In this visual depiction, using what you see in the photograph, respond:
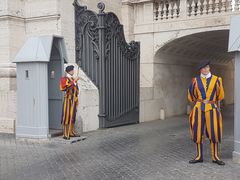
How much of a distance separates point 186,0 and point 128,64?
3.16 meters

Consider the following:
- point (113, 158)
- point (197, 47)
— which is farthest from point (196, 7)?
point (113, 158)

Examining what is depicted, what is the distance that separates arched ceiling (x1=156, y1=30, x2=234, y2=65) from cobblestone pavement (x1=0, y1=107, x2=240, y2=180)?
423cm

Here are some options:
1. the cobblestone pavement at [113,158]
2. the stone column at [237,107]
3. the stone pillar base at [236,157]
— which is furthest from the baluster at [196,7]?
the stone pillar base at [236,157]

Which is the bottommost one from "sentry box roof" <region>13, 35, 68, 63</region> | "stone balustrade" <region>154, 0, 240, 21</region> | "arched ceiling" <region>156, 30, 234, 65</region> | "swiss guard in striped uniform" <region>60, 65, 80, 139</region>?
"swiss guard in striped uniform" <region>60, 65, 80, 139</region>

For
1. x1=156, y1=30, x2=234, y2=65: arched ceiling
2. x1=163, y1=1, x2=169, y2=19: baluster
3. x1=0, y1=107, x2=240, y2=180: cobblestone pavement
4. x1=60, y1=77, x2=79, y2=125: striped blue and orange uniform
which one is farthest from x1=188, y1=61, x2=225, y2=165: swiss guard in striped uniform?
x1=163, y1=1, x2=169, y2=19: baluster

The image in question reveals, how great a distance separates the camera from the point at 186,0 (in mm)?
11352

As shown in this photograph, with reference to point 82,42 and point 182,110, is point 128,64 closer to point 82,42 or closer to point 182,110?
point 82,42

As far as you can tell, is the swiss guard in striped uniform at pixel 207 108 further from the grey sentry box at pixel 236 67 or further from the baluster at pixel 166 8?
the baluster at pixel 166 8

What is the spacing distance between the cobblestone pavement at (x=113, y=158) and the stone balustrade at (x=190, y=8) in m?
4.40

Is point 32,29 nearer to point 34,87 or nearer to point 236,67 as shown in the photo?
point 34,87

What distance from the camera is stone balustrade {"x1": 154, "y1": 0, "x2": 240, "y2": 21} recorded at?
1073cm

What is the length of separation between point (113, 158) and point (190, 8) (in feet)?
23.4

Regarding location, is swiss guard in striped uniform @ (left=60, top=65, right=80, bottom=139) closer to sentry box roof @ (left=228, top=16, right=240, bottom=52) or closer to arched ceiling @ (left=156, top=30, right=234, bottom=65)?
sentry box roof @ (left=228, top=16, right=240, bottom=52)

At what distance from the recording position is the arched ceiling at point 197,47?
11.9 metres
